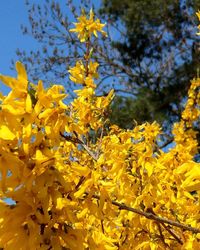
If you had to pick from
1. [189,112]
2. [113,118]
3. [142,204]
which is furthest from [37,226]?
[113,118]

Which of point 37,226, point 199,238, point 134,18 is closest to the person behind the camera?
point 37,226

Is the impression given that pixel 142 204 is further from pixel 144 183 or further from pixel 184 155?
pixel 184 155

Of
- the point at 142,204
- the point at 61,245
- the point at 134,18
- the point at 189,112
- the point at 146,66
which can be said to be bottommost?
the point at 61,245

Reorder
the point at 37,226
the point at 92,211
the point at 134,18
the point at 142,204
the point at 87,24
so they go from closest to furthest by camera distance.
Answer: the point at 37,226 → the point at 92,211 → the point at 142,204 → the point at 87,24 → the point at 134,18

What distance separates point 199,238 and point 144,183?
1.33 ft

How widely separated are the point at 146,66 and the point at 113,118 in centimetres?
218

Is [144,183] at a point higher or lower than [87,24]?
lower

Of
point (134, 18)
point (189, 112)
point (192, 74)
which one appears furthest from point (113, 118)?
point (189, 112)

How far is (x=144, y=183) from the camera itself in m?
2.19

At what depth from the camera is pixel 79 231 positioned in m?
1.26

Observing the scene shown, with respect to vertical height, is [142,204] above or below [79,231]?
above

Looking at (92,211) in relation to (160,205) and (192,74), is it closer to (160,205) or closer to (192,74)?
(160,205)

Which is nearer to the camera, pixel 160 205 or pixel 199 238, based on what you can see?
pixel 199 238

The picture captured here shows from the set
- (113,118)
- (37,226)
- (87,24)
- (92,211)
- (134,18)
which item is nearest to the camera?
(37,226)
